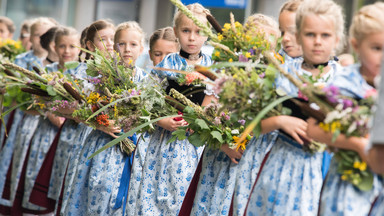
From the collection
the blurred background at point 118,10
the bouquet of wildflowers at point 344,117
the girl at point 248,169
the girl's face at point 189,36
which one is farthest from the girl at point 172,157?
the blurred background at point 118,10

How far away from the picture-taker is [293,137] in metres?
3.48

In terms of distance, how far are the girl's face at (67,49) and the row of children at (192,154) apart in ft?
0.03

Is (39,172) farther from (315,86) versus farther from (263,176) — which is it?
(315,86)

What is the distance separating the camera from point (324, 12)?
3.48 metres

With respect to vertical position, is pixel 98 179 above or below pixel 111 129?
below

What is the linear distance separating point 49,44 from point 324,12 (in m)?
4.73

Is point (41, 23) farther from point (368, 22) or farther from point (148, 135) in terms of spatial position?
point (368, 22)

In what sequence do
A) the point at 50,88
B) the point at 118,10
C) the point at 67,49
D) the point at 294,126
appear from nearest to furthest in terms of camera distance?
the point at 294,126, the point at 50,88, the point at 67,49, the point at 118,10

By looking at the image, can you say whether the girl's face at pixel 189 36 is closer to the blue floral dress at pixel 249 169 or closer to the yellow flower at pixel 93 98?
the yellow flower at pixel 93 98

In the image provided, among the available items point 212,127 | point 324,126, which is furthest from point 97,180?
point 324,126

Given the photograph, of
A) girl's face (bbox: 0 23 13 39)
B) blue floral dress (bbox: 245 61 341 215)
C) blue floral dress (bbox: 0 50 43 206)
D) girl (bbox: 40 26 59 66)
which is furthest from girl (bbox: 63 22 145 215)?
girl's face (bbox: 0 23 13 39)

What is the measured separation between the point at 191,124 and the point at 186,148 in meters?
0.61

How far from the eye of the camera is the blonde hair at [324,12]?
11.4 feet

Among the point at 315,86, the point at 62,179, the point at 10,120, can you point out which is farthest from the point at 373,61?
the point at 10,120
